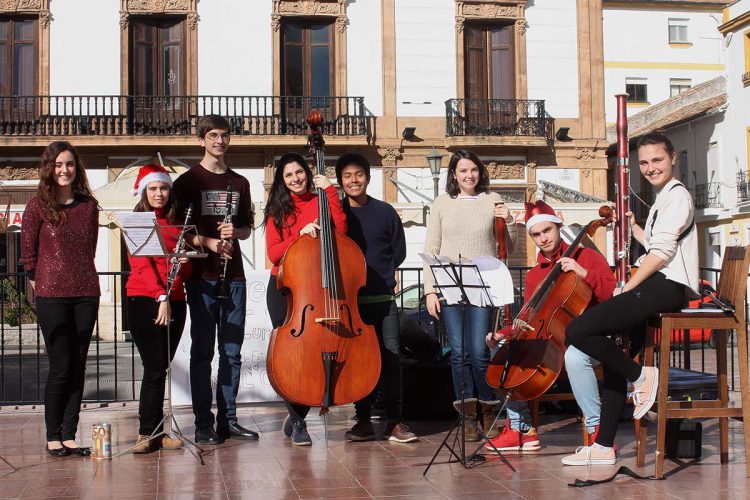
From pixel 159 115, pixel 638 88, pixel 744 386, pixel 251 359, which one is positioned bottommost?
pixel 251 359

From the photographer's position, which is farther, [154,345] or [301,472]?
[154,345]

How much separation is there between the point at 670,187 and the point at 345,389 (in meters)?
2.22

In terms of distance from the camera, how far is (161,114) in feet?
75.3

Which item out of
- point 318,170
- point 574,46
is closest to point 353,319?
point 318,170

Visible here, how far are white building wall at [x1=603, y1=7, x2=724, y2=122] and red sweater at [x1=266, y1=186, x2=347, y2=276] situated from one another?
35.5m

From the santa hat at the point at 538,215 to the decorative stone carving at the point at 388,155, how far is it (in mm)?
17104

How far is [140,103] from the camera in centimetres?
2295

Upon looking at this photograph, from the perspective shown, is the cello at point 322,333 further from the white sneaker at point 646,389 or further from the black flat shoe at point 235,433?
the white sneaker at point 646,389

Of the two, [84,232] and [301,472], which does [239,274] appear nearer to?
[84,232]

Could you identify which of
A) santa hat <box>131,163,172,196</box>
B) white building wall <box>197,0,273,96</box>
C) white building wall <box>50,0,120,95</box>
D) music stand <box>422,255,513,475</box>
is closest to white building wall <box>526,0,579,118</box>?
white building wall <box>197,0,273,96</box>

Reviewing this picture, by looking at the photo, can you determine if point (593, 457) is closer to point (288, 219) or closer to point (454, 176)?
point (454, 176)

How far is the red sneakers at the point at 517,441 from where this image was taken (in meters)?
6.41

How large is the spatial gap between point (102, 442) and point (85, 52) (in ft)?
59.9

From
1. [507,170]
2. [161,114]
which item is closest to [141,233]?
[161,114]
